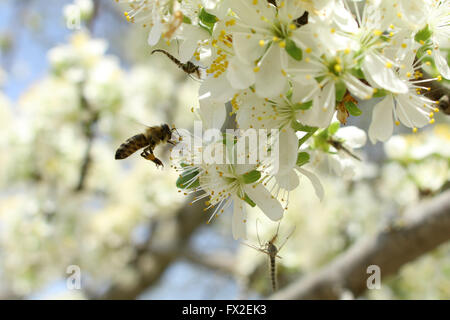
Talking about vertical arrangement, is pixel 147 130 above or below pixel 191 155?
above

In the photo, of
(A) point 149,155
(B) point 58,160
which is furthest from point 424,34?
(B) point 58,160

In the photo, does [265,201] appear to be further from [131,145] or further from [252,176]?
[131,145]

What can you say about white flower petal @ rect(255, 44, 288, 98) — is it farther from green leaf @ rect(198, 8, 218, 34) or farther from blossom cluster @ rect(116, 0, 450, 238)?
green leaf @ rect(198, 8, 218, 34)

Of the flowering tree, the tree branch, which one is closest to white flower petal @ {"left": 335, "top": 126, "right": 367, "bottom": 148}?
the flowering tree

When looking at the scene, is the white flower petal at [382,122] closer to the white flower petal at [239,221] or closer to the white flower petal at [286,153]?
the white flower petal at [286,153]

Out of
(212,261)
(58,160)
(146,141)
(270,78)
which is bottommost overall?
(270,78)
